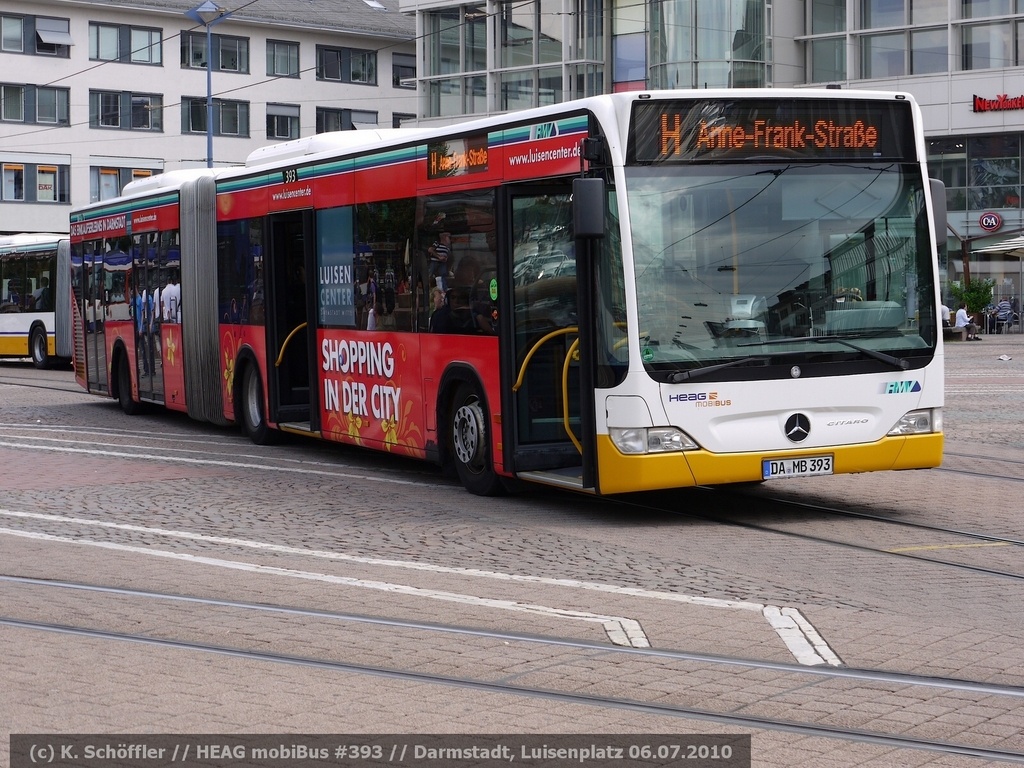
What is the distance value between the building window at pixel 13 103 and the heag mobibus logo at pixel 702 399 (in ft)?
210

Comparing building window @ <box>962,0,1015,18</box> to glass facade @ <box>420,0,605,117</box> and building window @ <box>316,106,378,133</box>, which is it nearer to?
glass facade @ <box>420,0,605,117</box>

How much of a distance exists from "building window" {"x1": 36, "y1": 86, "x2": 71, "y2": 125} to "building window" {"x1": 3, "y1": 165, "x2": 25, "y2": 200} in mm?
2339

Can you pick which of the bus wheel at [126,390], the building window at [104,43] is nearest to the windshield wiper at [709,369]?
the bus wheel at [126,390]

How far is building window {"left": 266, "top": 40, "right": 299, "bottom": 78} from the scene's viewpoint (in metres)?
76.5

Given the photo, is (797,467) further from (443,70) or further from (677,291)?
(443,70)

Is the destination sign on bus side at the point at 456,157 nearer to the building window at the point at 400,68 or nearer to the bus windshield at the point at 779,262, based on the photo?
the bus windshield at the point at 779,262

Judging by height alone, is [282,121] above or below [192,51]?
below

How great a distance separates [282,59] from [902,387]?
2720 inches

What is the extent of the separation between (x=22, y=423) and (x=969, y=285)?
3199 cm

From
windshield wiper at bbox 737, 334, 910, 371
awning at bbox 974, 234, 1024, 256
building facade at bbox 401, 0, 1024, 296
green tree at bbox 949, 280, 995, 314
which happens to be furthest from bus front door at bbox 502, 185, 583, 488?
green tree at bbox 949, 280, 995, 314

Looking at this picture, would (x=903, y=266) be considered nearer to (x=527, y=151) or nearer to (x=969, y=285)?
(x=527, y=151)

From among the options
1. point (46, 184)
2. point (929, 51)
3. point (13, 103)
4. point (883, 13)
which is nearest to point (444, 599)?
point (929, 51)

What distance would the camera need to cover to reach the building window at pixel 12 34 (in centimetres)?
6912

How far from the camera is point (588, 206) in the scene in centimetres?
1032
